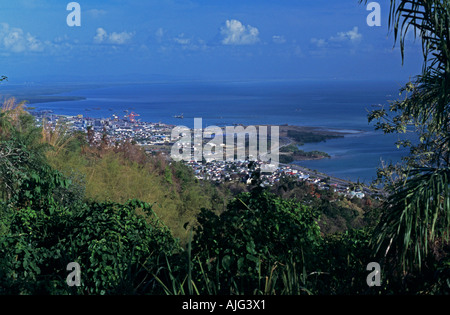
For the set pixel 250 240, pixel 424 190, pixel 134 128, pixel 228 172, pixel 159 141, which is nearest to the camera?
pixel 424 190

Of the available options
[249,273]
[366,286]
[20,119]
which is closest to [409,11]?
[366,286]

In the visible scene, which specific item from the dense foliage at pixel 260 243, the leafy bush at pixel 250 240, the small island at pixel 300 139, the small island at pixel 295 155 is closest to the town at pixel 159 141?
the small island at pixel 295 155

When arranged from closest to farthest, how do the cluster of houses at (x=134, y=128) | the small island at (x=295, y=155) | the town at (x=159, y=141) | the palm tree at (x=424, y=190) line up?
the palm tree at (x=424, y=190)
the town at (x=159, y=141)
the small island at (x=295, y=155)
the cluster of houses at (x=134, y=128)

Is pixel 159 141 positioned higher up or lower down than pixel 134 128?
lower down

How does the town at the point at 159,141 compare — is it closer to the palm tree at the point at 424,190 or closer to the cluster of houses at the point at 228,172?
the cluster of houses at the point at 228,172

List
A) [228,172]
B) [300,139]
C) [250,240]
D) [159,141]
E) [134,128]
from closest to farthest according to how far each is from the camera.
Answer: [250,240] → [228,172] → [300,139] → [159,141] → [134,128]

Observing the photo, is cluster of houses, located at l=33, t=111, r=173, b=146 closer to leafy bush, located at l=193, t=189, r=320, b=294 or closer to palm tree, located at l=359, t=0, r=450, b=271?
leafy bush, located at l=193, t=189, r=320, b=294

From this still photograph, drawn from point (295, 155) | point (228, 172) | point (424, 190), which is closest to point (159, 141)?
point (295, 155)

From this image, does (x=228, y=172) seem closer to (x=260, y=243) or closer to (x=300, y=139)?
(x=300, y=139)

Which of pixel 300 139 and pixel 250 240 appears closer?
pixel 250 240
